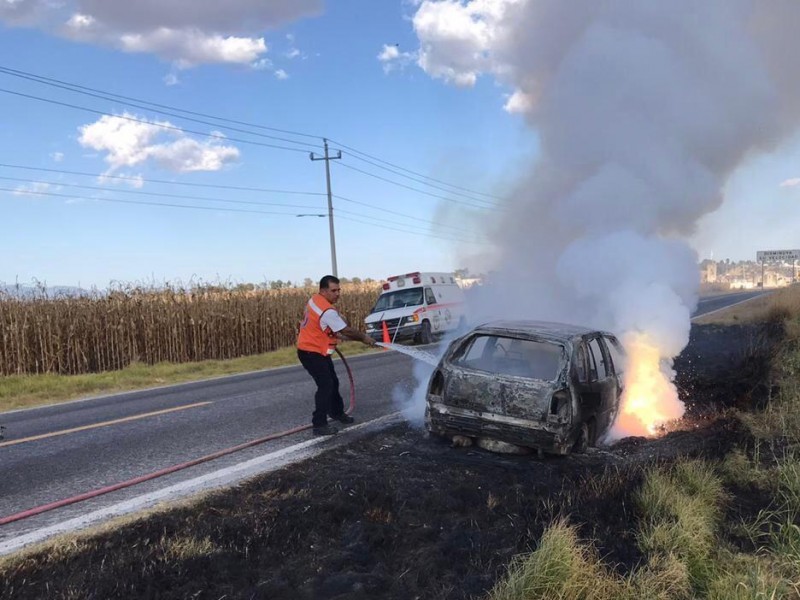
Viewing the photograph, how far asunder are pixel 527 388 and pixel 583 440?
88cm

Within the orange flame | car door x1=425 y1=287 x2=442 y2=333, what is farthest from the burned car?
car door x1=425 y1=287 x2=442 y2=333

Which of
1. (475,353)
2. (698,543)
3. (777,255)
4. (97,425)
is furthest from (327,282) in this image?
(777,255)

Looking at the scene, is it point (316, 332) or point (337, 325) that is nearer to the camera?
point (337, 325)

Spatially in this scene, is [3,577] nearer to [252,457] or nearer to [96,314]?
[252,457]

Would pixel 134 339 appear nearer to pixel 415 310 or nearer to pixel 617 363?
pixel 415 310

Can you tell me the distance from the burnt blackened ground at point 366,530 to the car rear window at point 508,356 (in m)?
0.98

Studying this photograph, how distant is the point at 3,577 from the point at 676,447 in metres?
6.08

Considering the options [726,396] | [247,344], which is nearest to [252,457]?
[726,396]

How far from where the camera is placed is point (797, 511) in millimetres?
4758

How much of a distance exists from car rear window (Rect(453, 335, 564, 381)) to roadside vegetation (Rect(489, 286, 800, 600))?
6.02ft

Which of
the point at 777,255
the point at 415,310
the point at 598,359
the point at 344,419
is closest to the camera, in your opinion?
the point at 598,359

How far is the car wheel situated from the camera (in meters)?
6.35

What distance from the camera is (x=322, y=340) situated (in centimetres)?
762

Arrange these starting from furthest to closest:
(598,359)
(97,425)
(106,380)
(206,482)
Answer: (106,380) < (97,425) < (598,359) < (206,482)
